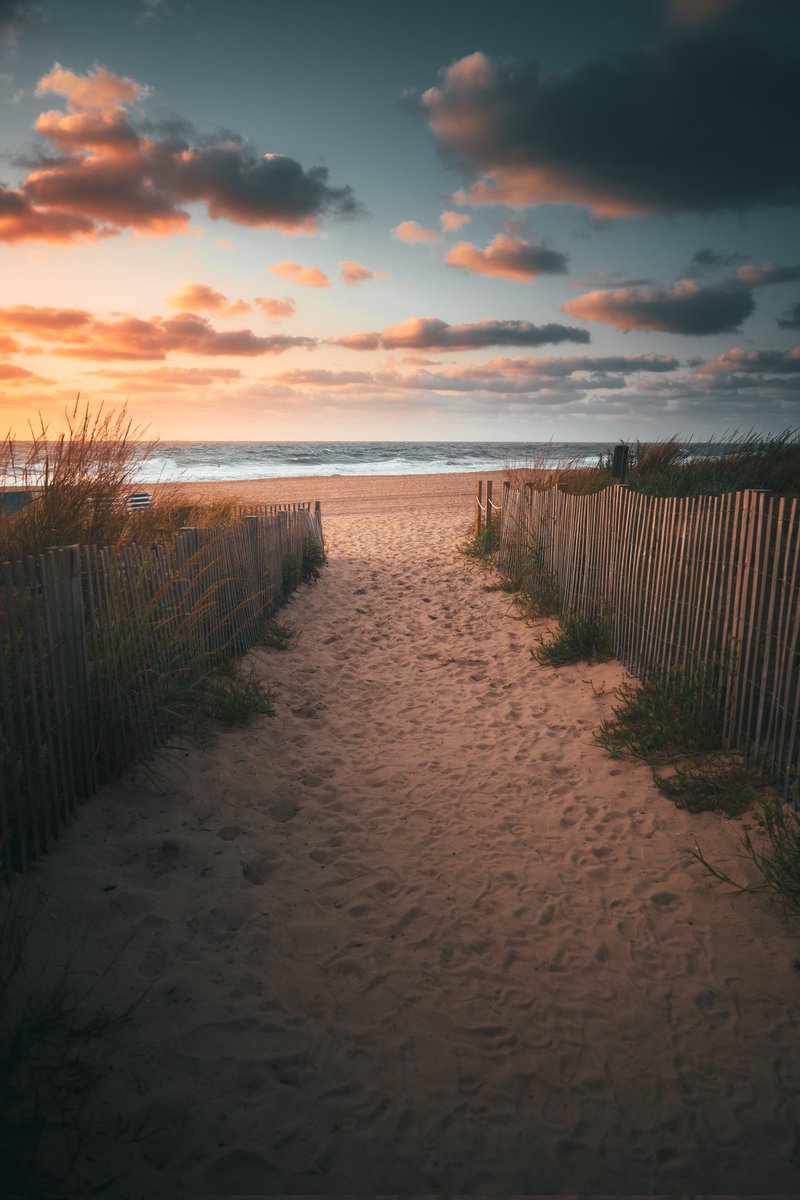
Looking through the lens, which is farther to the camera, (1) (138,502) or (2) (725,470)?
(2) (725,470)

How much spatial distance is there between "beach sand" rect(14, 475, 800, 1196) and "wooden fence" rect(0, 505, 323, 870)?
8.5 inches

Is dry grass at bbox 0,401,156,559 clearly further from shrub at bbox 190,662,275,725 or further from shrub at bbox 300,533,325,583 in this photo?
shrub at bbox 300,533,325,583

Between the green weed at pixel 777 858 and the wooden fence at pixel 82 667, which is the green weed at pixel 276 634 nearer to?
the wooden fence at pixel 82 667

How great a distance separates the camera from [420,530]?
15516 millimetres

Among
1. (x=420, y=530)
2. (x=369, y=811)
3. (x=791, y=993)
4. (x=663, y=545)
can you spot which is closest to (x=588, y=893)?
(x=791, y=993)

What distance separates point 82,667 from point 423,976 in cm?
230

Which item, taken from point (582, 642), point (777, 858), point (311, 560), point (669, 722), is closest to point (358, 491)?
point (311, 560)

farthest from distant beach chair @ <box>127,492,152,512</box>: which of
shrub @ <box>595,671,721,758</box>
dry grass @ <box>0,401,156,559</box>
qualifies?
shrub @ <box>595,671,721,758</box>

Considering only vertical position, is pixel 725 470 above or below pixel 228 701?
above

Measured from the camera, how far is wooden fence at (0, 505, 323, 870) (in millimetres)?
3000

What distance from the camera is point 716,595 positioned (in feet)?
14.6

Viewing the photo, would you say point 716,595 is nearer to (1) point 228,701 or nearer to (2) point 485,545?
(1) point 228,701

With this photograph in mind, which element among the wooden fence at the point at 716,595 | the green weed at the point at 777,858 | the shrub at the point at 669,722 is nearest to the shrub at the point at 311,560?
the wooden fence at the point at 716,595

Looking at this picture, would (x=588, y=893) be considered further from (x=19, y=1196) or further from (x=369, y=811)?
(x=19, y=1196)
